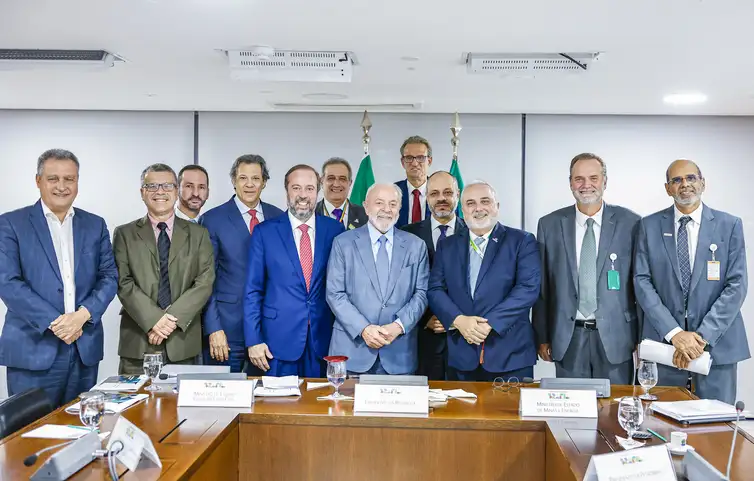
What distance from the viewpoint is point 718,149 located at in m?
6.41

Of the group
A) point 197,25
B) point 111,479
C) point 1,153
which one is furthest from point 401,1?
point 1,153

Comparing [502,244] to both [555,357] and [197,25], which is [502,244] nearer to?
[555,357]

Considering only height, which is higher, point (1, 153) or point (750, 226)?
point (1, 153)

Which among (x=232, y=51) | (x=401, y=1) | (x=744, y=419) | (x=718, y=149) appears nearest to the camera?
(x=744, y=419)

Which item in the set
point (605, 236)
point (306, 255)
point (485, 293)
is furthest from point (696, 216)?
point (306, 255)

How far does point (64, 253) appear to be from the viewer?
3.60 meters

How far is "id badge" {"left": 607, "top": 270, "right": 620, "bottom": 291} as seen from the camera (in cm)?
383

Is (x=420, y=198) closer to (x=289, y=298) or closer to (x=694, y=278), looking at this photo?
(x=289, y=298)

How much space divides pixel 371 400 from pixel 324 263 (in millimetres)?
1304

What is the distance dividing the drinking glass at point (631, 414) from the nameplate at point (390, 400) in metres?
0.71

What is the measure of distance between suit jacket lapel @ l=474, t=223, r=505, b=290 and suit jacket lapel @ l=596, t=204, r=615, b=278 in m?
0.65

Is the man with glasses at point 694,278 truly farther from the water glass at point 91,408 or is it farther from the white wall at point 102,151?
the white wall at point 102,151

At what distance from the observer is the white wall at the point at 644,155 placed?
252 inches

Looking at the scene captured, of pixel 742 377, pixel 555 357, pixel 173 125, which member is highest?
pixel 173 125
